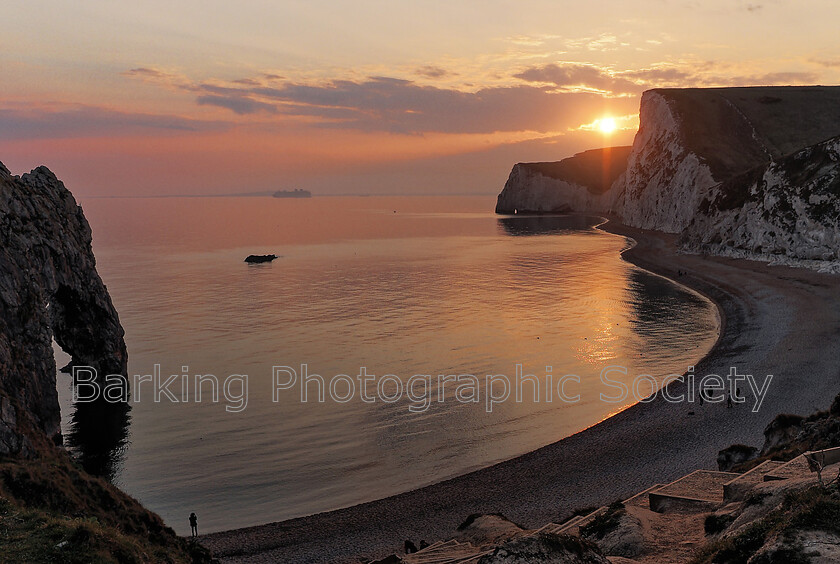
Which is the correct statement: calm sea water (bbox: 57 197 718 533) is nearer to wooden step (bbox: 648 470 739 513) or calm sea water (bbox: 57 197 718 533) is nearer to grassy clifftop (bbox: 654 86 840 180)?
wooden step (bbox: 648 470 739 513)

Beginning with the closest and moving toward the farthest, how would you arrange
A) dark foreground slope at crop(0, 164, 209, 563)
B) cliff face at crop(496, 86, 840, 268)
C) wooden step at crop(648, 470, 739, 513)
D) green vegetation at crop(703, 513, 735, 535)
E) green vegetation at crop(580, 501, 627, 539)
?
dark foreground slope at crop(0, 164, 209, 563)
green vegetation at crop(703, 513, 735, 535)
green vegetation at crop(580, 501, 627, 539)
wooden step at crop(648, 470, 739, 513)
cliff face at crop(496, 86, 840, 268)

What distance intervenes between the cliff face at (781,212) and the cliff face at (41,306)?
74.2m

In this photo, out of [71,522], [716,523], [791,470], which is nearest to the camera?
[71,522]

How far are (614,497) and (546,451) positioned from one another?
6.21m

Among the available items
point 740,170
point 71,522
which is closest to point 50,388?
point 71,522

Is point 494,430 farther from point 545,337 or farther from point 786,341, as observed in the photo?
point 786,341

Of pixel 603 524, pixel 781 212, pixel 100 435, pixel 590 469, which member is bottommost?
pixel 100 435

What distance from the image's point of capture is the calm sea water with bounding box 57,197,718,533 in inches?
1188

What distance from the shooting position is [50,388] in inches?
1283

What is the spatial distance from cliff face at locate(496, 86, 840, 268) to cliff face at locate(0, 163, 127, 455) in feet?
250

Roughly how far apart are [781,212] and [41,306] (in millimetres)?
83312

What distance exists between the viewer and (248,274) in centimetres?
9762

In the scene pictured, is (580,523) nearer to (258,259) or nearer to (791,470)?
(791,470)

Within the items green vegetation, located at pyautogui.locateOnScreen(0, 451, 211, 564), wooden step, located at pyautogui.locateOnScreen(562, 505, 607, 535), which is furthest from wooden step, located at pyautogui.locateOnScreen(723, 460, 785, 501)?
green vegetation, located at pyautogui.locateOnScreen(0, 451, 211, 564)
